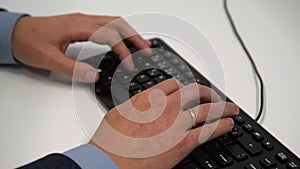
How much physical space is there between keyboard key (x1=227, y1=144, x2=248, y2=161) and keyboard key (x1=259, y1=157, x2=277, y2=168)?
0.07 feet

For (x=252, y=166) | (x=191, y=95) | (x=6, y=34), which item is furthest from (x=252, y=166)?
(x=6, y=34)

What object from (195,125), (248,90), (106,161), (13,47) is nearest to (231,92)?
(248,90)

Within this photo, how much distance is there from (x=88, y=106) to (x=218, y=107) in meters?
0.19

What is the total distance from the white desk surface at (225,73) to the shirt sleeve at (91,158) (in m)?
0.06

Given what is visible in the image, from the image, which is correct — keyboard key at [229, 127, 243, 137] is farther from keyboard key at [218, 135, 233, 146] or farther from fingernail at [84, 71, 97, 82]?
fingernail at [84, 71, 97, 82]

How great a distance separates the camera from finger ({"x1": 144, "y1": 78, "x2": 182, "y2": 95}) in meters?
0.58

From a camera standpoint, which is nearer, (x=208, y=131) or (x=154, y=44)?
(x=208, y=131)

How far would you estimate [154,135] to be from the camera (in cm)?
53

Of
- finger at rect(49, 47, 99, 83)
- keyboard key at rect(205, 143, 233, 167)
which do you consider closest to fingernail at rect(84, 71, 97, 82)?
finger at rect(49, 47, 99, 83)

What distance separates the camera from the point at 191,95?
564mm

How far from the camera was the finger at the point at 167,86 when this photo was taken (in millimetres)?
577

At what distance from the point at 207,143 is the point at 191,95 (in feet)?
0.22

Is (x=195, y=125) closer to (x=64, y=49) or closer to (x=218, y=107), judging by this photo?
(x=218, y=107)

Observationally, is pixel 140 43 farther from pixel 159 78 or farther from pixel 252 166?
pixel 252 166
